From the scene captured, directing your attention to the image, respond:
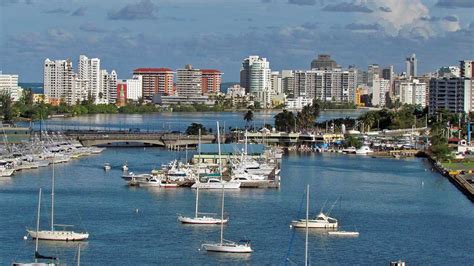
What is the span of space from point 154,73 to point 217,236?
6628cm

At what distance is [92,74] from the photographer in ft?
232

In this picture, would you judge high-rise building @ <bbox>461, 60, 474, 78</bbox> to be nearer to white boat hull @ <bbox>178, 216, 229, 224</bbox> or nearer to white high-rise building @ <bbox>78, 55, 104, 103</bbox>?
white high-rise building @ <bbox>78, 55, 104, 103</bbox>

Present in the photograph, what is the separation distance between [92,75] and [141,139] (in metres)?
37.0

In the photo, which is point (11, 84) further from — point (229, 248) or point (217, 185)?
point (229, 248)

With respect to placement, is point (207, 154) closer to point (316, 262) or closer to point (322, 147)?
point (322, 147)

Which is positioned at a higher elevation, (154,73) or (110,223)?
(154,73)

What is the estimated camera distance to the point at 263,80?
82875 millimetres

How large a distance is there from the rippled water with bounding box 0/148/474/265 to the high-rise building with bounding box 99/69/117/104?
45.7 m

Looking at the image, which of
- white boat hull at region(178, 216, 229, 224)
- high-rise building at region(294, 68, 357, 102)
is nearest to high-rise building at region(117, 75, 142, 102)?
high-rise building at region(294, 68, 357, 102)

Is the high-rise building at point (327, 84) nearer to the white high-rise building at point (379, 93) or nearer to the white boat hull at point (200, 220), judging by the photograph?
the white high-rise building at point (379, 93)

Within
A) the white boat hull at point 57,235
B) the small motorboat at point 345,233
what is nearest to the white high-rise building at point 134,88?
the small motorboat at point 345,233

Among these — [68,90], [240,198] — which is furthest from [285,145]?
[68,90]

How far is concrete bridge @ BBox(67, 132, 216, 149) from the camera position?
33.7 m

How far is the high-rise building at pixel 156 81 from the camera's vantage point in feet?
265
